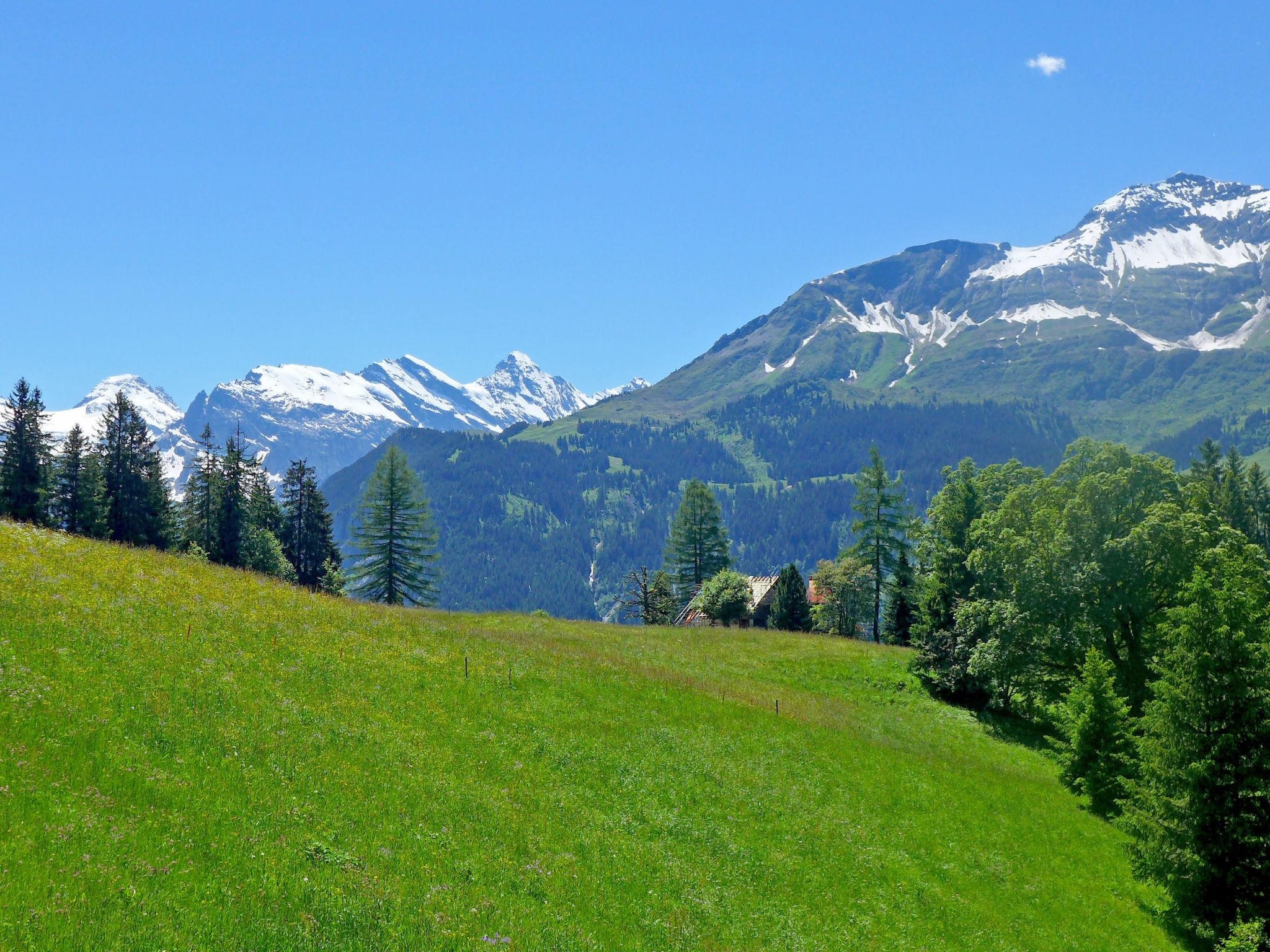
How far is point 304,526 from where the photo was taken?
291ft

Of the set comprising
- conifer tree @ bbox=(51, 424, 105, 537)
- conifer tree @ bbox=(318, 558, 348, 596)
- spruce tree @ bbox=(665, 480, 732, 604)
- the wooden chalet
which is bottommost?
the wooden chalet

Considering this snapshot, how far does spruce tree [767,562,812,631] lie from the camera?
258ft

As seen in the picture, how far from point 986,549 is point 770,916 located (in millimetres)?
32284

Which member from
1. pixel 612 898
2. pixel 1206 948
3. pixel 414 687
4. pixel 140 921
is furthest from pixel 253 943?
pixel 1206 948

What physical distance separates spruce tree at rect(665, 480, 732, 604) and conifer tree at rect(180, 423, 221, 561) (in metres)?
42.8

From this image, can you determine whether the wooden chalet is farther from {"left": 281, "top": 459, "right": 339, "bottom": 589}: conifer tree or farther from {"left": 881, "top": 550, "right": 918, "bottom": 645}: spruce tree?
{"left": 281, "top": 459, "right": 339, "bottom": 589}: conifer tree

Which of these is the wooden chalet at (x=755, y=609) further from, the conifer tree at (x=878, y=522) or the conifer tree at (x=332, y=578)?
the conifer tree at (x=332, y=578)

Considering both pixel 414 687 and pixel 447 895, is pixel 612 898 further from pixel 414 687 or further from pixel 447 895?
pixel 414 687

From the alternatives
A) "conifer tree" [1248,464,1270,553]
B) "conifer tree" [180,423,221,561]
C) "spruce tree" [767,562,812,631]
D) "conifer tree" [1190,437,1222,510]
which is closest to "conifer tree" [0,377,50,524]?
"conifer tree" [180,423,221,561]

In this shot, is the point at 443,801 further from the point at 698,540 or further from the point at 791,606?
the point at 698,540

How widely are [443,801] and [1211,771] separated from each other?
23.2m

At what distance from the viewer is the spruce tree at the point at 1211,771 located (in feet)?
81.3

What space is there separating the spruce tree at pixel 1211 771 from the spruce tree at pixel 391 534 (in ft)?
180

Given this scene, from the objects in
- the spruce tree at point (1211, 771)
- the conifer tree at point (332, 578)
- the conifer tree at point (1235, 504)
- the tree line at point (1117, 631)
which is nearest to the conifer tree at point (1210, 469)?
the conifer tree at point (1235, 504)
